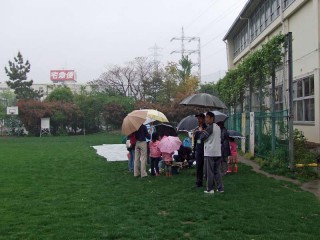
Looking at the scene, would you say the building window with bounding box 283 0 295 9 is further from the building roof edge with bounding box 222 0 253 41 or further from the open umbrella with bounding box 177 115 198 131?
the open umbrella with bounding box 177 115 198 131

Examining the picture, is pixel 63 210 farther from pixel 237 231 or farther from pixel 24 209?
pixel 237 231

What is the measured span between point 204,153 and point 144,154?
9.07 feet

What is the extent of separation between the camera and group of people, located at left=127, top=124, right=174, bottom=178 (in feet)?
35.9

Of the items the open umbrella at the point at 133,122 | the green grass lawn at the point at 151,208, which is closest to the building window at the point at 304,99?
the green grass lawn at the point at 151,208

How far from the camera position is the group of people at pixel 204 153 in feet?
27.5

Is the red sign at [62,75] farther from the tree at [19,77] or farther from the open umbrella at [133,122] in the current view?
the open umbrella at [133,122]

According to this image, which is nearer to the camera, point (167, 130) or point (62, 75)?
point (167, 130)

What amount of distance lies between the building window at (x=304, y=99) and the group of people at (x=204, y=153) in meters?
5.88

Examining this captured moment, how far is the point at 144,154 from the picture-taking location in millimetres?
10914

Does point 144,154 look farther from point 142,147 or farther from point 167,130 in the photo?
point 167,130

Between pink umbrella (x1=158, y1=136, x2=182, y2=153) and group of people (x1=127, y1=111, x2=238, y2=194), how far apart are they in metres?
0.16

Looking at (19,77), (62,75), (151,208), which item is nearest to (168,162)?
(151,208)

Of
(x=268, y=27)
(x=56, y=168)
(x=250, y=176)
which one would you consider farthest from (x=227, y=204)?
(x=268, y=27)

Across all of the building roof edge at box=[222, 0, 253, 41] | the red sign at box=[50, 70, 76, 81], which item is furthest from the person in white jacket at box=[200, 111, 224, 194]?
the red sign at box=[50, 70, 76, 81]
